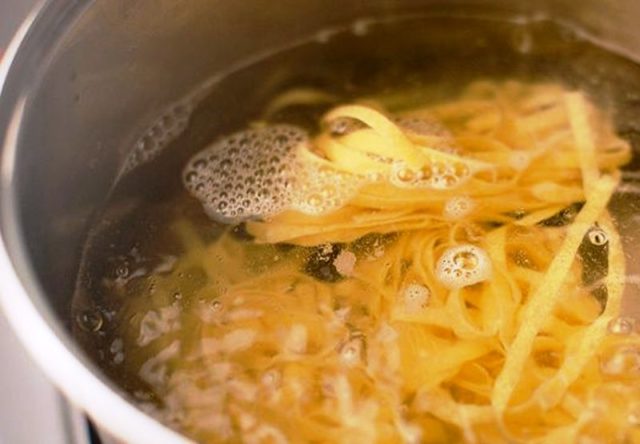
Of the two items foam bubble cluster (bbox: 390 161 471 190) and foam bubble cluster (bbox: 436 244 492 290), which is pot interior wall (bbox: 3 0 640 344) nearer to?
foam bubble cluster (bbox: 390 161 471 190)

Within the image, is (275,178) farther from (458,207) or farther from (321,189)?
(458,207)

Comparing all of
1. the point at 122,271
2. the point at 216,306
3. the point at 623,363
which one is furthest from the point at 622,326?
the point at 122,271

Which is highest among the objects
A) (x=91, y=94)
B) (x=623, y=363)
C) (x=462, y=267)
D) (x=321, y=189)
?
(x=91, y=94)

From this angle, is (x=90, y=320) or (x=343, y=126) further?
(x=343, y=126)

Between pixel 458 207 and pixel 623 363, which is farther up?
pixel 458 207

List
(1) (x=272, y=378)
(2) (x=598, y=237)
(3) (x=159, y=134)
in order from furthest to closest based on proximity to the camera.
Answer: (3) (x=159, y=134), (2) (x=598, y=237), (1) (x=272, y=378)

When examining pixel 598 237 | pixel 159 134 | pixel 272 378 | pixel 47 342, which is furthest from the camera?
pixel 159 134

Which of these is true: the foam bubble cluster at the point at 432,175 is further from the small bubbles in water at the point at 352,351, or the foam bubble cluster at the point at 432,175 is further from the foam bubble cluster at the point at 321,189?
the small bubbles in water at the point at 352,351

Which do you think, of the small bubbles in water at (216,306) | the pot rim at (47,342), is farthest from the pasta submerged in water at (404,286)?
the pot rim at (47,342)
